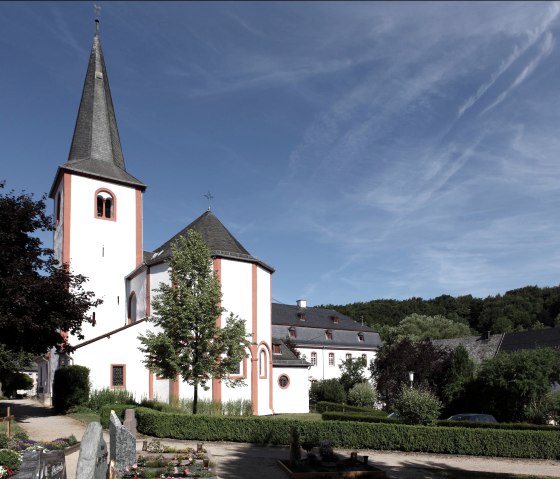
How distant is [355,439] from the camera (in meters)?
18.6

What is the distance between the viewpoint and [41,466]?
32.7 ft

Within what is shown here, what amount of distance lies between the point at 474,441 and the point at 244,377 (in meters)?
14.0

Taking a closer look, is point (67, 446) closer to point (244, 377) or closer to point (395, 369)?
point (244, 377)

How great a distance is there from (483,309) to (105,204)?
302 ft

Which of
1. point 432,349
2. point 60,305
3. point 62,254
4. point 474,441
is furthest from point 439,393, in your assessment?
point 62,254

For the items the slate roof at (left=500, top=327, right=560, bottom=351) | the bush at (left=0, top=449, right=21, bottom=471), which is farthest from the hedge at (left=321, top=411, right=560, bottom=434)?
the slate roof at (left=500, top=327, right=560, bottom=351)

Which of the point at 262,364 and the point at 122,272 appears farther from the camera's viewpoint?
the point at 122,272

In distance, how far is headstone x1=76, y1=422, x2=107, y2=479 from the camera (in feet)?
33.1

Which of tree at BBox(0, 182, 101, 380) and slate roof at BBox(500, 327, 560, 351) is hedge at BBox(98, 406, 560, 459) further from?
slate roof at BBox(500, 327, 560, 351)

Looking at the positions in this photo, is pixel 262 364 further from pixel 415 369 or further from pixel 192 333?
pixel 415 369

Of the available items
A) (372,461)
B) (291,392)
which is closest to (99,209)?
(291,392)

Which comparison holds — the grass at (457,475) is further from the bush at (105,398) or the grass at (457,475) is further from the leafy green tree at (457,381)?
the bush at (105,398)

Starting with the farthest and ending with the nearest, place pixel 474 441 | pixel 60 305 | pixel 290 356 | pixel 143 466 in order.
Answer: pixel 290 356, pixel 60 305, pixel 474 441, pixel 143 466

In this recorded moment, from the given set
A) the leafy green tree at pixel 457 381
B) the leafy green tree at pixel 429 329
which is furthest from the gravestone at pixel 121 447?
the leafy green tree at pixel 429 329
